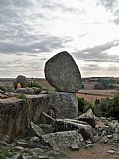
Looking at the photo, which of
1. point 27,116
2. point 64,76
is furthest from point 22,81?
point 27,116

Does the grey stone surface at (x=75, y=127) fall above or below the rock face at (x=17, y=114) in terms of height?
below

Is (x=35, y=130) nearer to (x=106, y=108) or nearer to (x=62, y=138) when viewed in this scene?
(x=62, y=138)

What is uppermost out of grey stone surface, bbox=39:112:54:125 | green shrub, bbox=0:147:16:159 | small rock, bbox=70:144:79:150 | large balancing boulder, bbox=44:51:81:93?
large balancing boulder, bbox=44:51:81:93

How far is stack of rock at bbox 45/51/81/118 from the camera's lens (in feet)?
50.9

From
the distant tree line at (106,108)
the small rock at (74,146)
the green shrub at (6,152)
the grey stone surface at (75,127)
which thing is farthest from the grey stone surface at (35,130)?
the distant tree line at (106,108)

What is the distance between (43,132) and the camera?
38.7 feet

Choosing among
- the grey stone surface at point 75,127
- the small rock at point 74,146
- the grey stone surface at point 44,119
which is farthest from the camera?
the grey stone surface at point 44,119

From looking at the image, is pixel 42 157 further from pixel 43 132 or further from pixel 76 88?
pixel 76 88

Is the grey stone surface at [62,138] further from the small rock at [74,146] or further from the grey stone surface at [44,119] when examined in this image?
the grey stone surface at [44,119]

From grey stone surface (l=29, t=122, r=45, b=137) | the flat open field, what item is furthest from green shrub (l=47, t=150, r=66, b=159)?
the flat open field

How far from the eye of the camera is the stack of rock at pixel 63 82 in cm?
1551

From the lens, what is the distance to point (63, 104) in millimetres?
15609

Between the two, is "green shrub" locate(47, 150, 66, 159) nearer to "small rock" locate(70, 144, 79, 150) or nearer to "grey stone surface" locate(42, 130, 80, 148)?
"grey stone surface" locate(42, 130, 80, 148)

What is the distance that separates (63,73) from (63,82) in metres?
0.43
